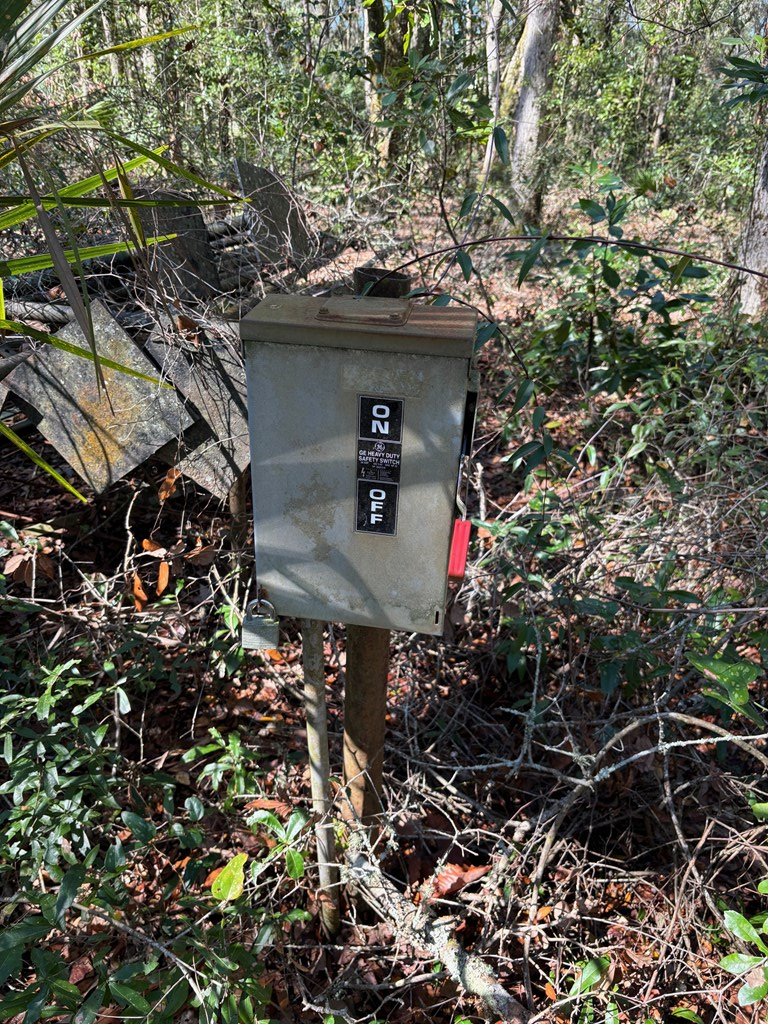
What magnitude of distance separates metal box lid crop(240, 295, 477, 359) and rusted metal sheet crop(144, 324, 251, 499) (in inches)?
51.7

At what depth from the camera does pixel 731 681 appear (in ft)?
4.83

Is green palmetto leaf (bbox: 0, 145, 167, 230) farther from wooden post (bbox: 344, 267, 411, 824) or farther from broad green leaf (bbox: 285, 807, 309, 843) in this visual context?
broad green leaf (bbox: 285, 807, 309, 843)

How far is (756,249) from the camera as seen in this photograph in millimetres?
4148

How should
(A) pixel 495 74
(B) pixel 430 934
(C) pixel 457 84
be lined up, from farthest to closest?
(A) pixel 495 74, (C) pixel 457 84, (B) pixel 430 934

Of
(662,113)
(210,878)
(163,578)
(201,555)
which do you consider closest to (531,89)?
(662,113)

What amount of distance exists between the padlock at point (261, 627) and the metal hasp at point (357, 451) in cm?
3

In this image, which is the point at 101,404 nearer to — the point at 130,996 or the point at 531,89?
the point at 130,996

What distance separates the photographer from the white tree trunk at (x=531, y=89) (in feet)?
25.6

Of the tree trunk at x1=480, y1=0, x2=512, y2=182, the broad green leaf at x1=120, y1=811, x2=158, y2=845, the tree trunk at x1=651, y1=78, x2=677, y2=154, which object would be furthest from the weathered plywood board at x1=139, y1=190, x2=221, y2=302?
Result: the tree trunk at x1=651, y1=78, x2=677, y2=154

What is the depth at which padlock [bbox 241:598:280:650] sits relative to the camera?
1543 millimetres

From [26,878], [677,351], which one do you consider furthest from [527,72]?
[26,878]

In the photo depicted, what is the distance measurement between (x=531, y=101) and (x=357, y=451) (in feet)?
27.5

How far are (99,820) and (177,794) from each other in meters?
0.30

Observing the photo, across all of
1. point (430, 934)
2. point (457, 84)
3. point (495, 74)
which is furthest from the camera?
point (495, 74)
